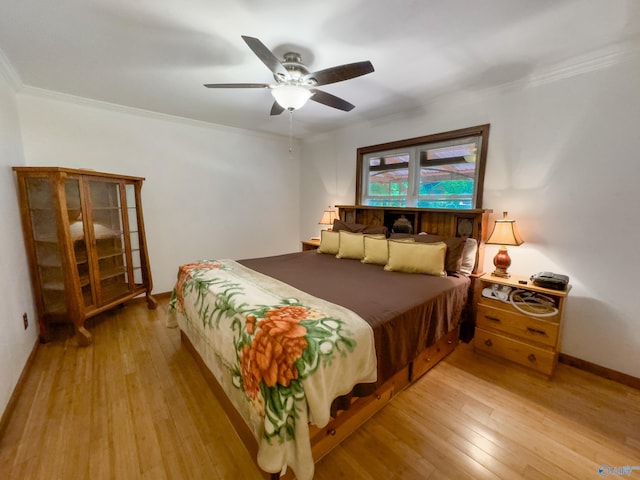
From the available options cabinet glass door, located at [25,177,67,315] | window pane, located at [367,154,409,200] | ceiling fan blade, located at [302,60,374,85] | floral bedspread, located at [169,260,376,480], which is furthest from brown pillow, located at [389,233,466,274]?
cabinet glass door, located at [25,177,67,315]

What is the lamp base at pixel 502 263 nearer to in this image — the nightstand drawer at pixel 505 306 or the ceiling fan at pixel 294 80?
the nightstand drawer at pixel 505 306

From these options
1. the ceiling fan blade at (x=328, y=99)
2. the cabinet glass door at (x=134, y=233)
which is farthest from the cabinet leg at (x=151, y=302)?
the ceiling fan blade at (x=328, y=99)

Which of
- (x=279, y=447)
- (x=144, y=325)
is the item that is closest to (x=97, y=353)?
(x=144, y=325)

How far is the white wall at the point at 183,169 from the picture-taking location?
110 inches

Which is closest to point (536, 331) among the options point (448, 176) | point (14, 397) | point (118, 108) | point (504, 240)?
point (504, 240)

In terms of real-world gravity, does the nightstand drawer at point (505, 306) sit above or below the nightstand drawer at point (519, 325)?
above

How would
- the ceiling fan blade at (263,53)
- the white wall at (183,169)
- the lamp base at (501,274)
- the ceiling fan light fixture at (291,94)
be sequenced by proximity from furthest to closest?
1. the white wall at (183,169)
2. the lamp base at (501,274)
3. the ceiling fan light fixture at (291,94)
4. the ceiling fan blade at (263,53)

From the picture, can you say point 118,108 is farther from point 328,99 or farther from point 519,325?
point 519,325

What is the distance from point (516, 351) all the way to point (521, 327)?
21 cm

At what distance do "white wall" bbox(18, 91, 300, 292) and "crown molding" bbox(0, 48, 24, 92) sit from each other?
0.17m

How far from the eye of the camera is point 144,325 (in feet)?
9.21

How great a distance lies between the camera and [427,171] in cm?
313

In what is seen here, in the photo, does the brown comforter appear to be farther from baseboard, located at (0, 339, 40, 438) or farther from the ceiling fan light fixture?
baseboard, located at (0, 339, 40, 438)

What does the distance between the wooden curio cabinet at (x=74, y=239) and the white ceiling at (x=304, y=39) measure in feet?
3.10
